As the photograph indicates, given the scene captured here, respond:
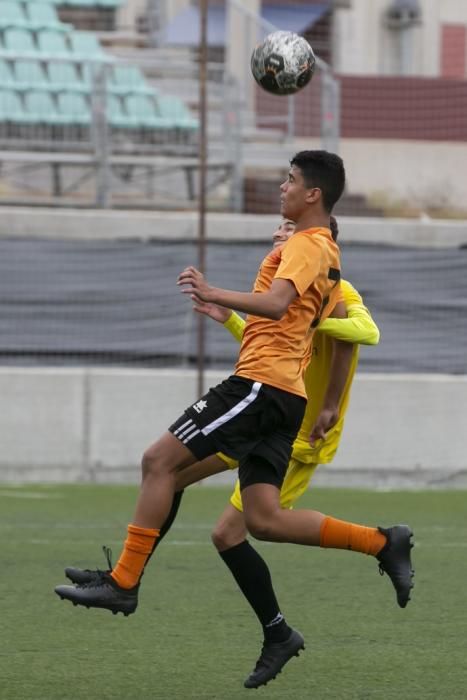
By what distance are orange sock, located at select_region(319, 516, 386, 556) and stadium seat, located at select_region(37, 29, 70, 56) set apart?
1387 centimetres

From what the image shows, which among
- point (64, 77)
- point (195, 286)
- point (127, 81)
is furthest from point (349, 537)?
point (127, 81)

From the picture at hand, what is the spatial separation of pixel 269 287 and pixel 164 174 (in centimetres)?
1080

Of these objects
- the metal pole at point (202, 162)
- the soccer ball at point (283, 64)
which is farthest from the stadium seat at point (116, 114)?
the soccer ball at point (283, 64)

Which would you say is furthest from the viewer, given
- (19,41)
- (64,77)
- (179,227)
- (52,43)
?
(52,43)

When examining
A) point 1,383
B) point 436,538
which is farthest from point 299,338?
point 1,383

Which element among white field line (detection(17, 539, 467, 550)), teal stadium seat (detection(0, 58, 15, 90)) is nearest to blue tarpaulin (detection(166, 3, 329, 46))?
teal stadium seat (detection(0, 58, 15, 90))

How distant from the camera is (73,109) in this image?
16.4 metres

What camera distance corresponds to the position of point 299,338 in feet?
19.0

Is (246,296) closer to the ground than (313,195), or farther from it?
closer to the ground

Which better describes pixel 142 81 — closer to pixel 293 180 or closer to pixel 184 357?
pixel 184 357

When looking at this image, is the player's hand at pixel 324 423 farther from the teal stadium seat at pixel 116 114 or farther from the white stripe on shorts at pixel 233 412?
the teal stadium seat at pixel 116 114

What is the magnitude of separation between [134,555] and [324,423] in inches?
37.9

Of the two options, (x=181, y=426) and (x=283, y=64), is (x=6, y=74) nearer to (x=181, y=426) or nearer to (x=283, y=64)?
(x=283, y=64)

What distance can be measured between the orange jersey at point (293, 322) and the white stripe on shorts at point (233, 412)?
6 centimetres
